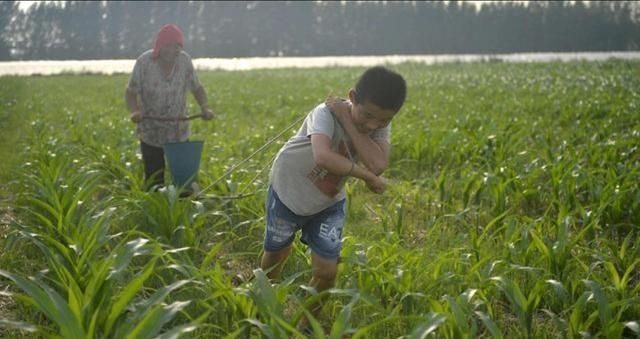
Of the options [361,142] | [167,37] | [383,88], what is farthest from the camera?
[167,37]

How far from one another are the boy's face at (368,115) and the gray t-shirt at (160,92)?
268cm

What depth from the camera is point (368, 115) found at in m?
2.34

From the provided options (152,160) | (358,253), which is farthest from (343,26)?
(358,253)

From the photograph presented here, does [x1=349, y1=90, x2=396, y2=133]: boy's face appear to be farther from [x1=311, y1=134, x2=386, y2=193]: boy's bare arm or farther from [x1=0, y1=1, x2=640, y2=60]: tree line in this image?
[x1=0, y1=1, x2=640, y2=60]: tree line

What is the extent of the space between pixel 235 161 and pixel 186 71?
1764mm

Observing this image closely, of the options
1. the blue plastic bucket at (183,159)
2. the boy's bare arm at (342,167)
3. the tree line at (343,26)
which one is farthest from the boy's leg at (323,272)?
the tree line at (343,26)

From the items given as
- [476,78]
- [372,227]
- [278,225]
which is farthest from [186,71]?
[476,78]

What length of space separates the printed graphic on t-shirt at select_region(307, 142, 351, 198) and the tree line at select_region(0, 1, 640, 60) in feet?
199

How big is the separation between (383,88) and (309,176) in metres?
0.62

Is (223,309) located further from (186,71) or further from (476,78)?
(476,78)

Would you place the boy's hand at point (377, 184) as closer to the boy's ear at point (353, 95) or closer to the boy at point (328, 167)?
the boy at point (328, 167)

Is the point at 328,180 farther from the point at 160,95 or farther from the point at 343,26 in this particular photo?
the point at 343,26

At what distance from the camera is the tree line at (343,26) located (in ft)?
214

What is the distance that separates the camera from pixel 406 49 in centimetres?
8775
